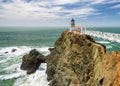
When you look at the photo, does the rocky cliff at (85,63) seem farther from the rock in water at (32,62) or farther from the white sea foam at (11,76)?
the white sea foam at (11,76)

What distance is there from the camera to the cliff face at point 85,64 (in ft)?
50.9

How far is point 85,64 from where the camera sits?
67.9 feet

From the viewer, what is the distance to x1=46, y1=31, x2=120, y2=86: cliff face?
1551 centimetres

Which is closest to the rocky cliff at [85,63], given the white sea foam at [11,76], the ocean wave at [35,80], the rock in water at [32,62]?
the ocean wave at [35,80]

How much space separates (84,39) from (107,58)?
254 inches

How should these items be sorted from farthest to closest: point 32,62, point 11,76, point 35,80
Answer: point 32,62
point 11,76
point 35,80

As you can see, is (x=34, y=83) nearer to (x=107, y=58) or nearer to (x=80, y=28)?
(x=80, y=28)

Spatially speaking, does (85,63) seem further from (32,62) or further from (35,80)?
(32,62)

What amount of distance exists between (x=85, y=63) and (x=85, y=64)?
101mm

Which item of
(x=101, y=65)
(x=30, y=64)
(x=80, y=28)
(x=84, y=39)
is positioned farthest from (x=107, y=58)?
(x=30, y=64)

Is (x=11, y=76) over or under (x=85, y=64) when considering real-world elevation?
under

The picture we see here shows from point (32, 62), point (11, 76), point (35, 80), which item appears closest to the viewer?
point (35, 80)

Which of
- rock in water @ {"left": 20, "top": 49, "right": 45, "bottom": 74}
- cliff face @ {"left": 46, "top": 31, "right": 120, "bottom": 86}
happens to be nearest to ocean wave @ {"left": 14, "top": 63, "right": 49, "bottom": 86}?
rock in water @ {"left": 20, "top": 49, "right": 45, "bottom": 74}

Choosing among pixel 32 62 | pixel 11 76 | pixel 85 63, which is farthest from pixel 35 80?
pixel 85 63
